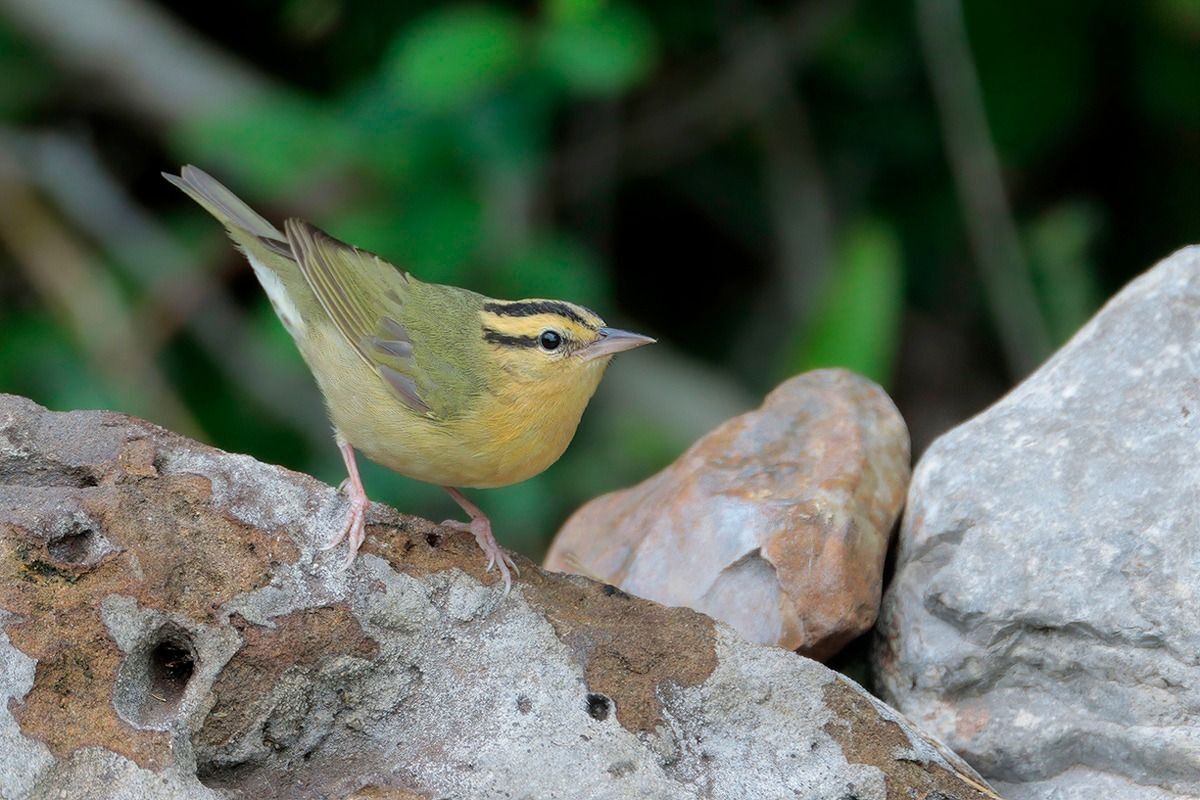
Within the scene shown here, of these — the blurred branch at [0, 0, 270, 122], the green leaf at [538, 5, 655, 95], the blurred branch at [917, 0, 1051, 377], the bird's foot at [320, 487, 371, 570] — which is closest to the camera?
the bird's foot at [320, 487, 371, 570]

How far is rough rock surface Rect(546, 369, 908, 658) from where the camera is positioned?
4.55 meters

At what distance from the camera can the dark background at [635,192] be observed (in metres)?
7.31

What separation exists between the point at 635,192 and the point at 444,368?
4.64 metres

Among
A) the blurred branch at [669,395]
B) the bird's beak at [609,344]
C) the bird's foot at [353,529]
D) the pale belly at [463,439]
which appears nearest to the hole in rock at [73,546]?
the bird's foot at [353,529]

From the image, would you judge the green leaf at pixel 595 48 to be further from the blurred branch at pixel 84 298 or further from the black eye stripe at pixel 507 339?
the blurred branch at pixel 84 298

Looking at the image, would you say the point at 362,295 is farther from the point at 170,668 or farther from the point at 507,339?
the point at 170,668

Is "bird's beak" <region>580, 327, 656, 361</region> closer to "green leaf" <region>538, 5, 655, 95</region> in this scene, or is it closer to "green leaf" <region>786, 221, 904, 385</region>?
"green leaf" <region>538, 5, 655, 95</region>

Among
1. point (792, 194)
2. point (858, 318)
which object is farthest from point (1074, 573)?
point (792, 194)

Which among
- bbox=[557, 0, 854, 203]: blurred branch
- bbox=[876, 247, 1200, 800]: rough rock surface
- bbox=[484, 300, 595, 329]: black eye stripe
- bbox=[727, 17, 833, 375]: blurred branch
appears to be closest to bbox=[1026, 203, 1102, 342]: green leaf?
bbox=[727, 17, 833, 375]: blurred branch

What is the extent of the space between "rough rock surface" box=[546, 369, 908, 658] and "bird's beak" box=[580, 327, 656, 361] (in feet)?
1.66

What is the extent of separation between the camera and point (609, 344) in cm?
508

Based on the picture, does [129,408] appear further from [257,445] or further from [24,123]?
[24,123]

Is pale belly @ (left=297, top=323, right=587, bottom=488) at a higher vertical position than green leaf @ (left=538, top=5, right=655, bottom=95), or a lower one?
lower

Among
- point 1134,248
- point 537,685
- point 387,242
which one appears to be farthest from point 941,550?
point 1134,248
